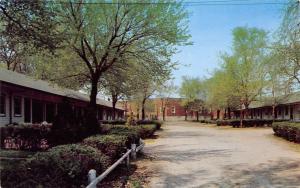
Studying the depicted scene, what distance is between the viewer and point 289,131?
26.7m

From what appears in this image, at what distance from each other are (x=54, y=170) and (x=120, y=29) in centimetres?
1441

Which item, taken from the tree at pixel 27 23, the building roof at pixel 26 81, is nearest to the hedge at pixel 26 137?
the building roof at pixel 26 81

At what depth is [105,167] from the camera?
10.2 metres

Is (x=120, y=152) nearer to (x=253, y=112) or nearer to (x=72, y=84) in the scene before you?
(x=72, y=84)

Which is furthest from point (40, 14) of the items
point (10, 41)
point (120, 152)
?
point (120, 152)

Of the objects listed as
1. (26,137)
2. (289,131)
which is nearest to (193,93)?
(289,131)

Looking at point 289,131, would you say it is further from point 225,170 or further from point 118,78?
point 225,170

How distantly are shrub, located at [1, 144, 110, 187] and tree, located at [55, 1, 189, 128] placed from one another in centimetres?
1141

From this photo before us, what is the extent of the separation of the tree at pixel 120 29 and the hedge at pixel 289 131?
8.82 m

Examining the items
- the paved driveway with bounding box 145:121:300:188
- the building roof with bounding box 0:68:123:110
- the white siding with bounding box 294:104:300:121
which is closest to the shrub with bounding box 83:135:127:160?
the paved driveway with bounding box 145:121:300:188

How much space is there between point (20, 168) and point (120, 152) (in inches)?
235

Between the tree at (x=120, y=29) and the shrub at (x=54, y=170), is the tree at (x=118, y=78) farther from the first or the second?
the shrub at (x=54, y=170)

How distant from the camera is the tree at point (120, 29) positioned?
65.6 feet

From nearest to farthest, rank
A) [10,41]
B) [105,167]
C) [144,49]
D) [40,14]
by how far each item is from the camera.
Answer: [105,167], [40,14], [10,41], [144,49]
